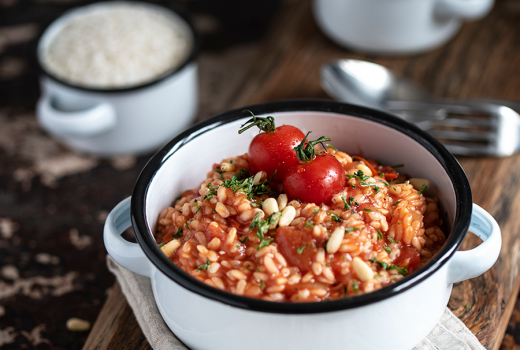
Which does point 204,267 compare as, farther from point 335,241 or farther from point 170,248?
point 335,241

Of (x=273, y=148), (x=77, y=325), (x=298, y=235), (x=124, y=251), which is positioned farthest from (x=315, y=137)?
(x=77, y=325)

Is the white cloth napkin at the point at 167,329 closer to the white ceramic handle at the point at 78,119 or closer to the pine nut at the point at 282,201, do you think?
the pine nut at the point at 282,201

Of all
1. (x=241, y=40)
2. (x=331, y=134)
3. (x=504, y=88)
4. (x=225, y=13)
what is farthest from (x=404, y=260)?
(x=225, y=13)

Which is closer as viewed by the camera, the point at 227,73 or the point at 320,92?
the point at 320,92

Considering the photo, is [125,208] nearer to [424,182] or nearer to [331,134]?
[331,134]

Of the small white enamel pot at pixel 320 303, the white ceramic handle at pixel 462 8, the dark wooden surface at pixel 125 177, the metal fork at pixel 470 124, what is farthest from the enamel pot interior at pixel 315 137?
the white ceramic handle at pixel 462 8

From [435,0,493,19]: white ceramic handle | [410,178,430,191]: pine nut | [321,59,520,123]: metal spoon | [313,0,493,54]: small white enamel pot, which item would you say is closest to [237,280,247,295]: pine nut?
[410,178,430,191]: pine nut
